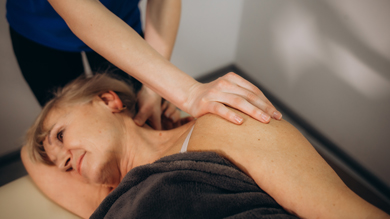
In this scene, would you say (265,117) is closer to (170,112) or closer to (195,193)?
(195,193)

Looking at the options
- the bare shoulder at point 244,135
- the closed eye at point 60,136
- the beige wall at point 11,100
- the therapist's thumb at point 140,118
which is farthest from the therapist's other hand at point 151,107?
the beige wall at point 11,100

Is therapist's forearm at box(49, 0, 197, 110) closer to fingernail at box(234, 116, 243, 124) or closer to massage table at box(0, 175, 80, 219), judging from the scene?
fingernail at box(234, 116, 243, 124)

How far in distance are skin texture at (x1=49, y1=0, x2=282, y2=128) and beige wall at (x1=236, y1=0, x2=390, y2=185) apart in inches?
24.3

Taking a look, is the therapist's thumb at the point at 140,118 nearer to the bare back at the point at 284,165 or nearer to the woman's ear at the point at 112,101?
the woman's ear at the point at 112,101

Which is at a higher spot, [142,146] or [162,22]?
[162,22]

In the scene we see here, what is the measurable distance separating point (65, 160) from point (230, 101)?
2.43 feet

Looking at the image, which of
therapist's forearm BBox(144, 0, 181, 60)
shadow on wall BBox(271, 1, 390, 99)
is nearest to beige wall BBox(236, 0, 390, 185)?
shadow on wall BBox(271, 1, 390, 99)

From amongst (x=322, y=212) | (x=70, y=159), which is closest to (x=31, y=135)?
(x=70, y=159)

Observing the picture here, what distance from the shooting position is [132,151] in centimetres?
92

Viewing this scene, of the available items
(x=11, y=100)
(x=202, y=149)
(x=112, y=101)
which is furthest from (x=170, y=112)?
(x=11, y=100)

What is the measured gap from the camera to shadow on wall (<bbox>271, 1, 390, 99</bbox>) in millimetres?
957

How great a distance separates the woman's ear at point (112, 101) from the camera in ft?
3.18

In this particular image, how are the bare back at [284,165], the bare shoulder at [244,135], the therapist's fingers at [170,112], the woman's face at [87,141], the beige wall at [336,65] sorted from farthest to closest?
1. the therapist's fingers at [170,112]
2. the beige wall at [336,65]
3. the woman's face at [87,141]
4. the bare shoulder at [244,135]
5. the bare back at [284,165]

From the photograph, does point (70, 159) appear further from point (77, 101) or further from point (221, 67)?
point (221, 67)
